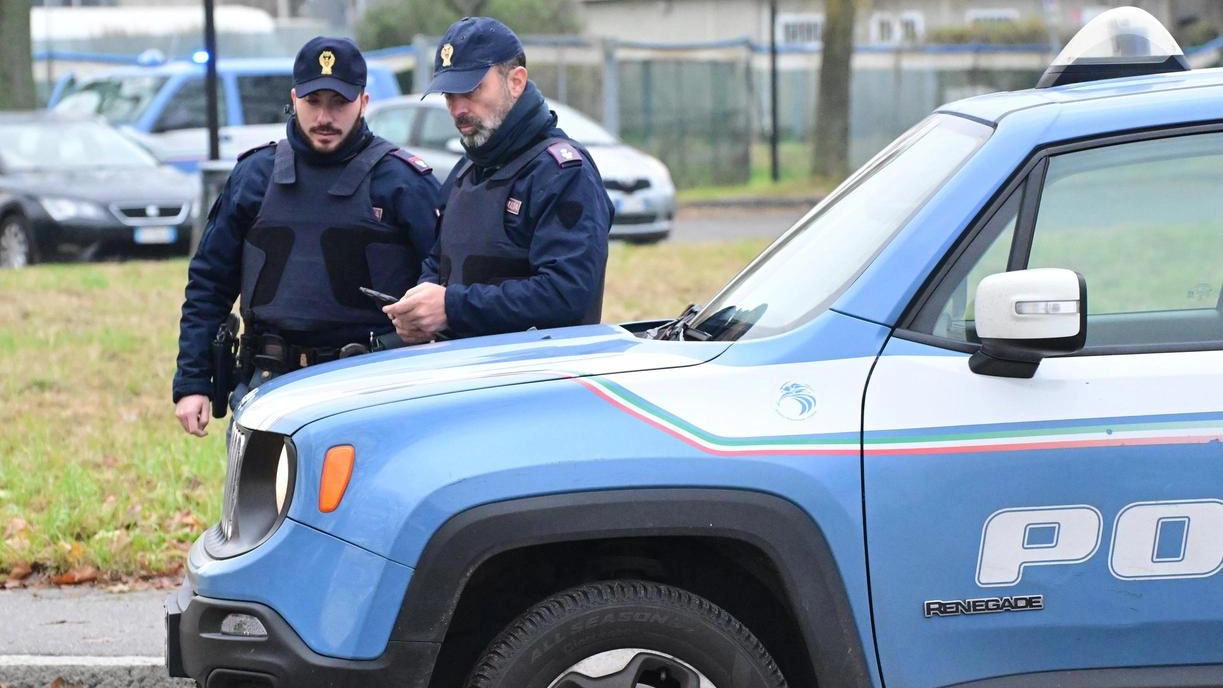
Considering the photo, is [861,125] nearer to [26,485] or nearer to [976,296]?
[26,485]

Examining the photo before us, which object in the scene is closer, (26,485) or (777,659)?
(777,659)

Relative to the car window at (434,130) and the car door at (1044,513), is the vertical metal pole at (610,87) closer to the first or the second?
the car window at (434,130)

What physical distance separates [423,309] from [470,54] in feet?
2.44

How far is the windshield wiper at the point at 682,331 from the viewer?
3.92 metres

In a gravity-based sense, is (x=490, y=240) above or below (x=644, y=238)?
above

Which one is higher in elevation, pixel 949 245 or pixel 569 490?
pixel 949 245

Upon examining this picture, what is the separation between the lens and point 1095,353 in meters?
3.43

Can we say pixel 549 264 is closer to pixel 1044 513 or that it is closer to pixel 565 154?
pixel 565 154

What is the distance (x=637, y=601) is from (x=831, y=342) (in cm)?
66

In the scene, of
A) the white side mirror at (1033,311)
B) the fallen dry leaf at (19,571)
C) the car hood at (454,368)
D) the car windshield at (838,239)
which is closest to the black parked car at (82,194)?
the fallen dry leaf at (19,571)

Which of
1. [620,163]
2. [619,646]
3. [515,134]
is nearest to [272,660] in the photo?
[619,646]

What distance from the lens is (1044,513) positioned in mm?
3311

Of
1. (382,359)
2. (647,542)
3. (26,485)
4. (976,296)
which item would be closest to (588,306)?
(382,359)

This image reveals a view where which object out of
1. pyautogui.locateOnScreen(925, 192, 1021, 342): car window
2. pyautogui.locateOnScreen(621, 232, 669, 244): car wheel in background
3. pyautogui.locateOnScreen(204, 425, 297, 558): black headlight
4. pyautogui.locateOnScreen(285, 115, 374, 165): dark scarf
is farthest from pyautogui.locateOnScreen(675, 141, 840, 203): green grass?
pyautogui.locateOnScreen(925, 192, 1021, 342): car window
